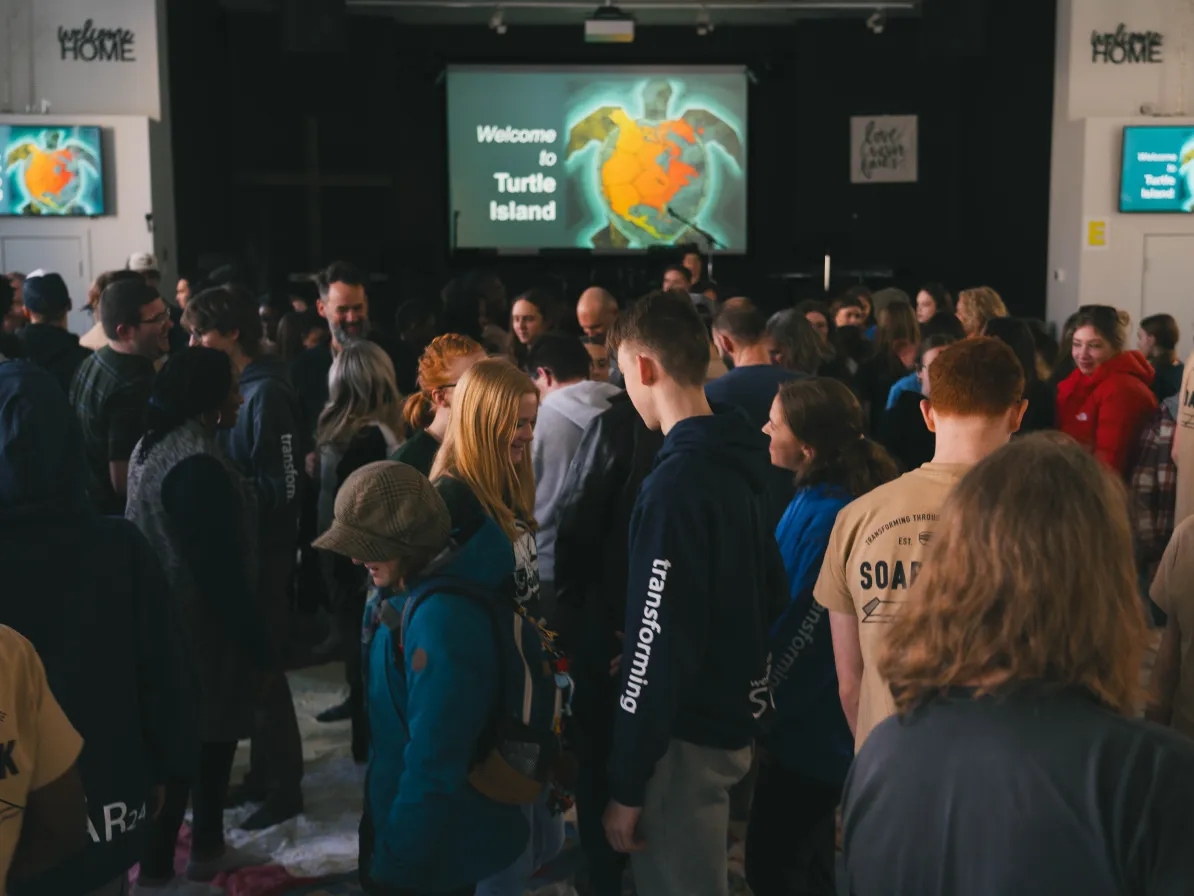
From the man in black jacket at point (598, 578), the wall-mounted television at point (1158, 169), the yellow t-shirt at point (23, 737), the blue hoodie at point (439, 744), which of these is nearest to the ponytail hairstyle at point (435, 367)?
the man in black jacket at point (598, 578)

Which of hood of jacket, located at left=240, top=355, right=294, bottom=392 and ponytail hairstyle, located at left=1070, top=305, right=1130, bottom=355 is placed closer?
hood of jacket, located at left=240, top=355, right=294, bottom=392

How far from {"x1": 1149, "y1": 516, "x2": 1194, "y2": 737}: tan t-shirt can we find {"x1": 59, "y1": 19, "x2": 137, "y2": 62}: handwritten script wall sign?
31.6 feet

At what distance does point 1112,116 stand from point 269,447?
28.2 feet

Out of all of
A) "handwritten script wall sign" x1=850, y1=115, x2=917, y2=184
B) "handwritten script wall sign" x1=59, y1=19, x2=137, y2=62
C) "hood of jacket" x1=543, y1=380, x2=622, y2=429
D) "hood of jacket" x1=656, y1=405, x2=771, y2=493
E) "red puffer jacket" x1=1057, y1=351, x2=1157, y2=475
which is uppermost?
"handwritten script wall sign" x1=59, y1=19, x2=137, y2=62

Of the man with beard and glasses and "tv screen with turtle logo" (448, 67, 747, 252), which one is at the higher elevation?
"tv screen with turtle logo" (448, 67, 747, 252)


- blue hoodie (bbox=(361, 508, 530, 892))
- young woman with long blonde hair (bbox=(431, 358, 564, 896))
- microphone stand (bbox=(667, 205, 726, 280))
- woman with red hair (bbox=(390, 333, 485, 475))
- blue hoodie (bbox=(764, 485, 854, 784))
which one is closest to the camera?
blue hoodie (bbox=(361, 508, 530, 892))

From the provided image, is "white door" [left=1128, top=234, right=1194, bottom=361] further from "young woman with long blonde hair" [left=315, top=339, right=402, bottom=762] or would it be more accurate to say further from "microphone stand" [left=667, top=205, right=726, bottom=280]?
"young woman with long blonde hair" [left=315, top=339, right=402, bottom=762]

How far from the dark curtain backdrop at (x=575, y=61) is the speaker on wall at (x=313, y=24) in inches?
105

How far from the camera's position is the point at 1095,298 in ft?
33.9

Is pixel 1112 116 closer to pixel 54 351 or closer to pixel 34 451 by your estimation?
pixel 54 351

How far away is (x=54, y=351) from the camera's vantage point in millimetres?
4453

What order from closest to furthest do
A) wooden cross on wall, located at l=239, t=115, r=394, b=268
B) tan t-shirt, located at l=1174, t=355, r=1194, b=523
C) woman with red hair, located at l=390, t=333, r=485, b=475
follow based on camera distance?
woman with red hair, located at l=390, t=333, r=485, b=475
tan t-shirt, located at l=1174, t=355, r=1194, b=523
wooden cross on wall, located at l=239, t=115, r=394, b=268

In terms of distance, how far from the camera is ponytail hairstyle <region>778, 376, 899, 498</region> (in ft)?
8.95

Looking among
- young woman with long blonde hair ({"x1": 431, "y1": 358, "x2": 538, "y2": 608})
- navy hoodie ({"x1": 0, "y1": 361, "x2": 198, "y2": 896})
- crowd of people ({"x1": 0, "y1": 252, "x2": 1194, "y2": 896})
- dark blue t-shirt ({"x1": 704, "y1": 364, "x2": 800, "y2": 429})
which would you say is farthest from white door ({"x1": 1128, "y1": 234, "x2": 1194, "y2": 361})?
navy hoodie ({"x1": 0, "y1": 361, "x2": 198, "y2": 896})
